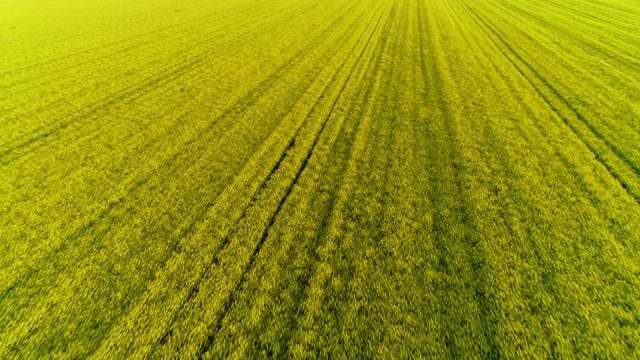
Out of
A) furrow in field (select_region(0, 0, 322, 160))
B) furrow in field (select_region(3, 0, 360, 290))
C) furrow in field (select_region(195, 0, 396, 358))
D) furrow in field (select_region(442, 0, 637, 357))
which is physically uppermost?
furrow in field (select_region(0, 0, 322, 160))

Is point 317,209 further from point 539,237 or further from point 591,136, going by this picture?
point 591,136

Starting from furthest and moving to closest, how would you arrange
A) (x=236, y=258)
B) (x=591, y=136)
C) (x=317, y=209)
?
(x=591, y=136) → (x=317, y=209) → (x=236, y=258)

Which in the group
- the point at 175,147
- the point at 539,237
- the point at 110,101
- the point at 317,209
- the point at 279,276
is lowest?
the point at 539,237

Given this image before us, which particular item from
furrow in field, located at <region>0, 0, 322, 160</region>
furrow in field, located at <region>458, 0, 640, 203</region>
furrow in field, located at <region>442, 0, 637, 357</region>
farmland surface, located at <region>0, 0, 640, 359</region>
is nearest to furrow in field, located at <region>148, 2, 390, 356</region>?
farmland surface, located at <region>0, 0, 640, 359</region>

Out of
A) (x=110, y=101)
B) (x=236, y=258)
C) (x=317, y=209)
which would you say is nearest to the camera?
(x=236, y=258)

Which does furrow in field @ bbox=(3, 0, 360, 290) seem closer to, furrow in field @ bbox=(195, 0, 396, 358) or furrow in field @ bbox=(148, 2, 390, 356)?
furrow in field @ bbox=(148, 2, 390, 356)

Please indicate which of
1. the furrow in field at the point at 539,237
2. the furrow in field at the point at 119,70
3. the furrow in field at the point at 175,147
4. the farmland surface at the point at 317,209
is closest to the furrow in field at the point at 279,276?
the farmland surface at the point at 317,209

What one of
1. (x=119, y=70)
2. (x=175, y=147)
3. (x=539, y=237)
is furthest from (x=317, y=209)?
(x=119, y=70)

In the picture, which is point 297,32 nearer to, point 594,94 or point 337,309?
point 594,94
